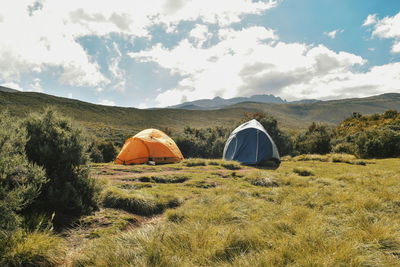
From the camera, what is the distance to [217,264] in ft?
11.8

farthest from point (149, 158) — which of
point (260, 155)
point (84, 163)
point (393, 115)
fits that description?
point (393, 115)

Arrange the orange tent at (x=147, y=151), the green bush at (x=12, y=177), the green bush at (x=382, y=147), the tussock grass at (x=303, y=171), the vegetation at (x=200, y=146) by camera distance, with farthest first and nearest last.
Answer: the vegetation at (x=200, y=146)
the green bush at (x=382, y=147)
the orange tent at (x=147, y=151)
the tussock grass at (x=303, y=171)
the green bush at (x=12, y=177)

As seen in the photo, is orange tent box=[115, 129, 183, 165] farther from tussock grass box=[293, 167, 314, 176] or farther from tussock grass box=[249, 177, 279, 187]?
tussock grass box=[249, 177, 279, 187]

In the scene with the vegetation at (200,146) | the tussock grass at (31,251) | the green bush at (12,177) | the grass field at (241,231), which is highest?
the green bush at (12,177)

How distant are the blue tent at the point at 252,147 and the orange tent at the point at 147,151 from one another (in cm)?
492

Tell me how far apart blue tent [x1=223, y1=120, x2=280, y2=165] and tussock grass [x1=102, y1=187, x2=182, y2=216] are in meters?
11.3

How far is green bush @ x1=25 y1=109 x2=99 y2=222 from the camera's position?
5527 millimetres

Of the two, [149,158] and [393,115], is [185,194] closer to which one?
[149,158]

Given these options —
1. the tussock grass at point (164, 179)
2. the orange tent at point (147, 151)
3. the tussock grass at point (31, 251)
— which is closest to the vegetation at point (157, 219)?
the tussock grass at point (31, 251)

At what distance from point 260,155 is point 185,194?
10435mm

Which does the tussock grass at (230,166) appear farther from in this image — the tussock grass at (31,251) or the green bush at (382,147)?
the green bush at (382,147)

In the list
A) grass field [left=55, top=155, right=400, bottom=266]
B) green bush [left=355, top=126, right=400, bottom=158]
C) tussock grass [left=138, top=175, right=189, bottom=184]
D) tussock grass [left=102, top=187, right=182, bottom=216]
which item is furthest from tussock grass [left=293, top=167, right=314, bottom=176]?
green bush [left=355, top=126, right=400, bottom=158]

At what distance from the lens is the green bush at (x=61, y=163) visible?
5527mm

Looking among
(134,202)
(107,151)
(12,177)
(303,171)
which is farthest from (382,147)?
(107,151)
